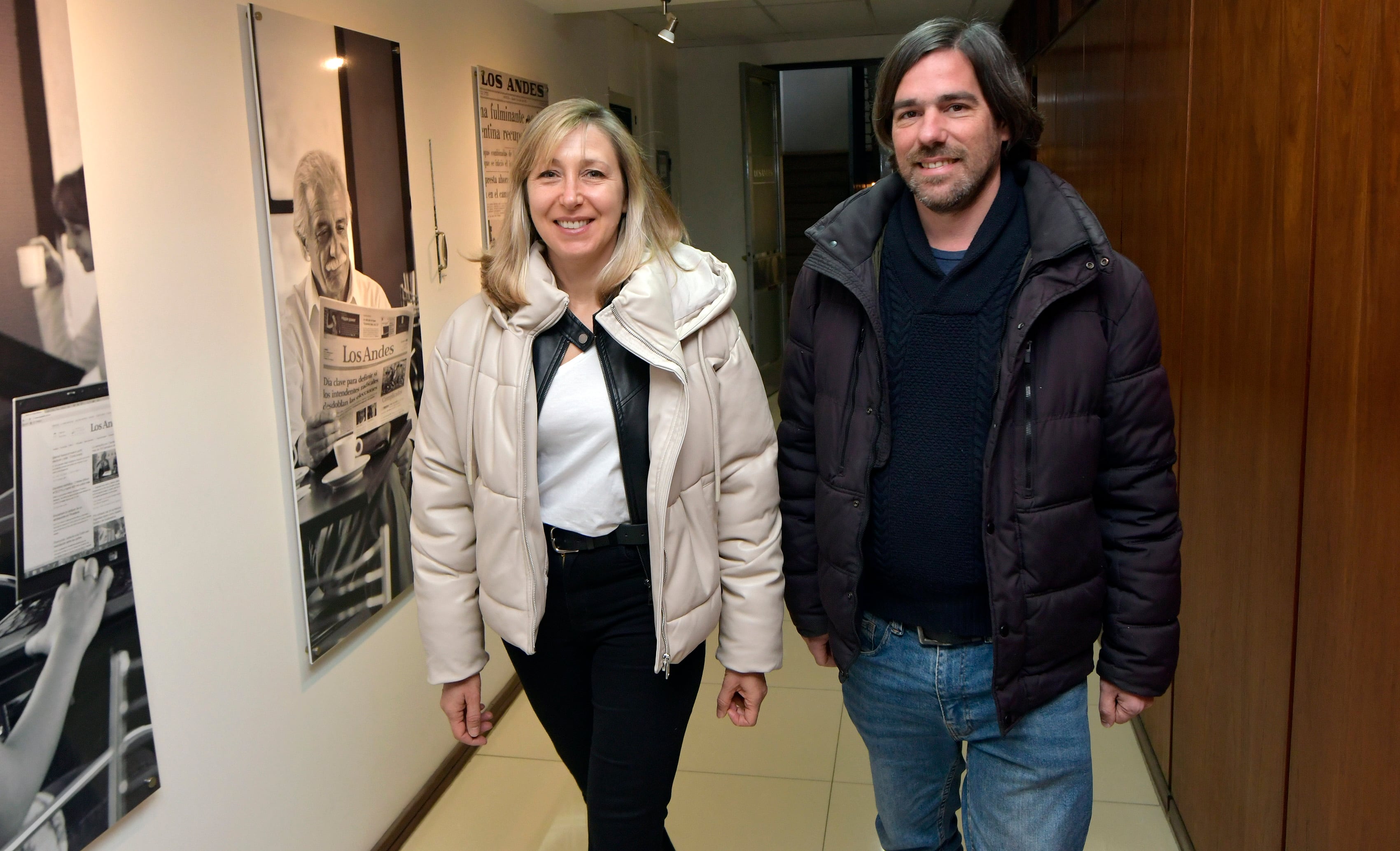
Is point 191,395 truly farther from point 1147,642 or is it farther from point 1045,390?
point 1147,642

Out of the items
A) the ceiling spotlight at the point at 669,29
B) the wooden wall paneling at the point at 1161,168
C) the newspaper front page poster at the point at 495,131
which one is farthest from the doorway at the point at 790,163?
the wooden wall paneling at the point at 1161,168

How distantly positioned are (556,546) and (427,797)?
1.55 m

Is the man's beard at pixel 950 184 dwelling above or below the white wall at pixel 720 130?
below

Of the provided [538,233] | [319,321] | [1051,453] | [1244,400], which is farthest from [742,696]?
[319,321]

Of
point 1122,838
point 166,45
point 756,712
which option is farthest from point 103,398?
point 1122,838

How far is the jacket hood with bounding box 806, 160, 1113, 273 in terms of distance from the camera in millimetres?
1503

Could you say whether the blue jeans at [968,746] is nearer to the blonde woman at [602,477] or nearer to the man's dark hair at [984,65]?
the blonde woman at [602,477]

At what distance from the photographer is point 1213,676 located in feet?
7.64

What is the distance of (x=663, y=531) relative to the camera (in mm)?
1698

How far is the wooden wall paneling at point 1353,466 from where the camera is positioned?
142 cm

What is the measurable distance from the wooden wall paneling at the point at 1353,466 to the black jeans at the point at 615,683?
3.25 ft

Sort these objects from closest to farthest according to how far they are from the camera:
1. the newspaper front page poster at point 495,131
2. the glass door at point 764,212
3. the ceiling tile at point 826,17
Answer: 1. the newspaper front page poster at point 495,131
2. the ceiling tile at point 826,17
3. the glass door at point 764,212

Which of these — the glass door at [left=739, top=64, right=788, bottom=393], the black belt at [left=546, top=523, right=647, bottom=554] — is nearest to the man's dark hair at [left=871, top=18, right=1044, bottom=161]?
the black belt at [left=546, top=523, right=647, bottom=554]

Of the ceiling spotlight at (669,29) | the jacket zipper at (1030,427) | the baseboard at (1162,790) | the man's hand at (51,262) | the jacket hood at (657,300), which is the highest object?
the ceiling spotlight at (669,29)
